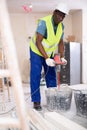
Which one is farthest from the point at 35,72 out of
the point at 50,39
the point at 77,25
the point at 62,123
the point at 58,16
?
the point at 77,25

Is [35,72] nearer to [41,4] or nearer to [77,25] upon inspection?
[41,4]

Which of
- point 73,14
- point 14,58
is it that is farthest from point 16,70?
point 73,14

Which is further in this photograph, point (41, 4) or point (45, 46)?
point (41, 4)

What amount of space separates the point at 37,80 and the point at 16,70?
6.84ft

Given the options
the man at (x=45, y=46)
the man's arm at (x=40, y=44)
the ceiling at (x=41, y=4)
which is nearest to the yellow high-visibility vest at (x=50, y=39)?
the man at (x=45, y=46)

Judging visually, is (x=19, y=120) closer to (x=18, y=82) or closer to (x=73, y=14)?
(x=18, y=82)

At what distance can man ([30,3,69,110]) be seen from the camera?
8.42 ft

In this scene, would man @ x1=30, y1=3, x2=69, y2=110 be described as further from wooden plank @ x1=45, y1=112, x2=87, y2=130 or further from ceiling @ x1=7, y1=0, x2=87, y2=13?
ceiling @ x1=7, y1=0, x2=87, y2=13

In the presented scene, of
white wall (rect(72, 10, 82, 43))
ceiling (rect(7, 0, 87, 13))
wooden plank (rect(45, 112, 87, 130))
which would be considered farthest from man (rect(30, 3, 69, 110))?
white wall (rect(72, 10, 82, 43))

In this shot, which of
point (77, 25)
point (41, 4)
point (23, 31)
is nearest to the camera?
point (41, 4)

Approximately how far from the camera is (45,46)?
272 centimetres

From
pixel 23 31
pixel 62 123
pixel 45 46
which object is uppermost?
pixel 23 31

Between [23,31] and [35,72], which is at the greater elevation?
[23,31]

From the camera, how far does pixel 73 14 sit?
6.51m
